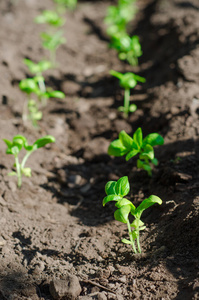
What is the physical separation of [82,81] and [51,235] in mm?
2970

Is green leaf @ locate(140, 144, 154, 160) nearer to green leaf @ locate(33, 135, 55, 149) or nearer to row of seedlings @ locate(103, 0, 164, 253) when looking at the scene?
row of seedlings @ locate(103, 0, 164, 253)

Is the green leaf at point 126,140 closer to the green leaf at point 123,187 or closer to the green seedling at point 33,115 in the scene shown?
the green leaf at point 123,187

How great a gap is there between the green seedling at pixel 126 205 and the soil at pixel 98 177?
16cm

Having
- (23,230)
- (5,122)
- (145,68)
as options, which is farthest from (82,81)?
(23,230)

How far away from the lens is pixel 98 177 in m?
3.04

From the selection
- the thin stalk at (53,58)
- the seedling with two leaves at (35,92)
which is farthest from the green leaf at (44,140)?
the thin stalk at (53,58)

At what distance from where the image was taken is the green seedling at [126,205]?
190 centimetres

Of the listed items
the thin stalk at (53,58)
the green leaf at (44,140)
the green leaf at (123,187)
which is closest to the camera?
the green leaf at (123,187)

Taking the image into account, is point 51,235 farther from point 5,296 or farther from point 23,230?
point 5,296

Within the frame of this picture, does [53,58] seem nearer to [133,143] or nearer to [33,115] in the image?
[33,115]

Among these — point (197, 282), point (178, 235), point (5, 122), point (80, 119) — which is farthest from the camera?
point (80, 119)

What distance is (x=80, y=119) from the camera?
384 cm

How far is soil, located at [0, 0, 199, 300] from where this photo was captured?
1.93 metres

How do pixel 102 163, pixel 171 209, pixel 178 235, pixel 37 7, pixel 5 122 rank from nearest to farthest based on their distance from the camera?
1. pixel 178 235
2. pixel 171 209
3. pixel 102 163
4. pixel 5 122
5. pixel 37 7
